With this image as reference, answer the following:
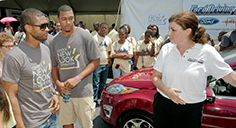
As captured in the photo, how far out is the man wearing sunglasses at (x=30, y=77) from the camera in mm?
1575

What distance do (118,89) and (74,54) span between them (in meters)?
0.99

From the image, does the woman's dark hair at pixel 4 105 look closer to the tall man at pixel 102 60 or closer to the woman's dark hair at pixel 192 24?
the woman's dark hair at pixel 192 24

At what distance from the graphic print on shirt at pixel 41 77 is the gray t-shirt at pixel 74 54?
1.25 ft

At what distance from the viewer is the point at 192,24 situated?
5.41 ft

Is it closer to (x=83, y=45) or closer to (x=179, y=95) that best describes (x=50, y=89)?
(x=83, y=45)

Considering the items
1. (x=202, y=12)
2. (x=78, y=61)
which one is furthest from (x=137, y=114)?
(x=202, y=12)

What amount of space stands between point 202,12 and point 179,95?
747cm

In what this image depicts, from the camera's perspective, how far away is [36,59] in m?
Result: 1.74

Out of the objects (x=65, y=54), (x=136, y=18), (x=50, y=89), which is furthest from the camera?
(x=136, y=18)

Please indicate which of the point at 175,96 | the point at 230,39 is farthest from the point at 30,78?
the point at 230,39

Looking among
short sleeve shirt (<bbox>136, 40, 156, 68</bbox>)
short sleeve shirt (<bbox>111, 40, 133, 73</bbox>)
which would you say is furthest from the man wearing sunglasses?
short sleeve shirt (<bbox>136, 40, 156, 68</bbox>)

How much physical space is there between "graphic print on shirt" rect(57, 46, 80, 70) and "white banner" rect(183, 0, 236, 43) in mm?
7142

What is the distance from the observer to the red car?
2.12m

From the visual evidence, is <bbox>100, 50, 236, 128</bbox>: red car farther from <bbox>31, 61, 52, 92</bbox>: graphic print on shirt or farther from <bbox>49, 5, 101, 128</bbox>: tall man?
<bbox>31, 61, 52, 92</bbox>: graphic print on shirt
